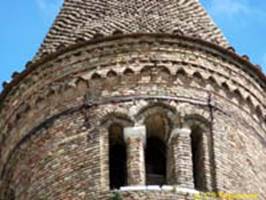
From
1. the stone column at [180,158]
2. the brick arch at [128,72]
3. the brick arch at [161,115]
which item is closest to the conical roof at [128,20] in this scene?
the brick arch at [128,72]

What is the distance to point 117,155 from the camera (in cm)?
2155

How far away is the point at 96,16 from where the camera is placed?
77.4 feet

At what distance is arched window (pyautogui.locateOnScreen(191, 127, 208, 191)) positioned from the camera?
819 inches

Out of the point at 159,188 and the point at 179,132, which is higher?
the point at 179,132

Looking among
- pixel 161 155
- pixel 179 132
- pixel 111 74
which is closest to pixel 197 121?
pixel 179 132

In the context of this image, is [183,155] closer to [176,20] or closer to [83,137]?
[83,137]

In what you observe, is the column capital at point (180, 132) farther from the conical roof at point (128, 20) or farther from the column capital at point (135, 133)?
the conical roof at point (128, 20)

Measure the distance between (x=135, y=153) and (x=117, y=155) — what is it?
28.1 inches

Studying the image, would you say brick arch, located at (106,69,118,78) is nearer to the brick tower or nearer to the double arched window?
the brick tower

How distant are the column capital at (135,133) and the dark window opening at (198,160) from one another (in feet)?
2.74

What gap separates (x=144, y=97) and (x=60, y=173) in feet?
5.93

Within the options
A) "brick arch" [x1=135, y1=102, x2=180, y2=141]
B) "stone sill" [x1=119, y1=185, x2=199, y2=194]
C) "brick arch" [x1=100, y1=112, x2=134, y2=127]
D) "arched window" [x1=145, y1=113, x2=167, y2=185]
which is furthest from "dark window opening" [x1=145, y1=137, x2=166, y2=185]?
"stone sill" [x1=119, y1=185, x2=199, y2=194]

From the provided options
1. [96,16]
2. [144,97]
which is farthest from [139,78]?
[96,16]

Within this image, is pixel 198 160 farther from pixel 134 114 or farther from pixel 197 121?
pixel 134 114
